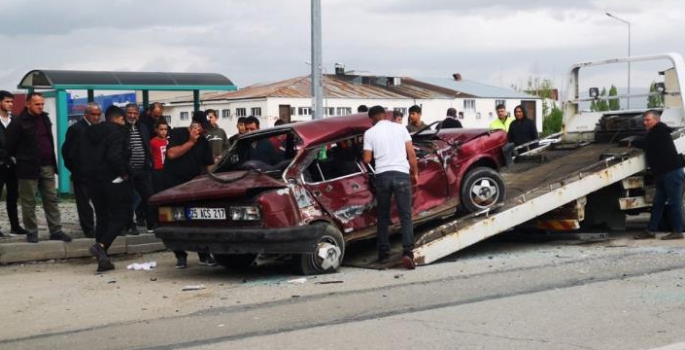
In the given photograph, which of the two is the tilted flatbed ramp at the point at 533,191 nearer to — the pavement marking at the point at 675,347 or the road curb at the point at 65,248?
the road curb at the point at 65,248

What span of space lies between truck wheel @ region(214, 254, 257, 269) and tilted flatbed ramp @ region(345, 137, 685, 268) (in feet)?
3.69

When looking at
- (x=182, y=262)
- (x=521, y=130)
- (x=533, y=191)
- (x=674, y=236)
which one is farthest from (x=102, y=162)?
(x=674, y=236)

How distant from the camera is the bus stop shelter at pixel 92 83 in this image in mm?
18453

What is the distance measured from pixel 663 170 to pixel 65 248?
763cm

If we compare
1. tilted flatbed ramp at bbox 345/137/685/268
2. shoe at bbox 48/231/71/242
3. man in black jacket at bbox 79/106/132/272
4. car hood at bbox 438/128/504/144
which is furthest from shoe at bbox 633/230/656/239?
shoe at bbox 48/231/71/242

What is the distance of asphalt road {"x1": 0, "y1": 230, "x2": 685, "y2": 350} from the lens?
6.89 metres

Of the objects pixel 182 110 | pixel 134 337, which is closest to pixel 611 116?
pixel 134 337

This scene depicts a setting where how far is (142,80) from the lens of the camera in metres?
19.1

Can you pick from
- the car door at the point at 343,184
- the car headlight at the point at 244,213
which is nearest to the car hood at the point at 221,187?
the car headlight at the point at 244,213

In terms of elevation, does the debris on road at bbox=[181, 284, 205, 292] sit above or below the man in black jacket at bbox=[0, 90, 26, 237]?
below

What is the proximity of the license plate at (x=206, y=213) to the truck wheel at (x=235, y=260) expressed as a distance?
2.99ft

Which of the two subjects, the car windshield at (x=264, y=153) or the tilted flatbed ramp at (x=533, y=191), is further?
the tilted flatbed ramp at (x=533, y=191)

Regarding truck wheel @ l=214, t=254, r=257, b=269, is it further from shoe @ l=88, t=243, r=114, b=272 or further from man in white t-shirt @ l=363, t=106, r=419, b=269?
man in white t-shirt @ l=363, t=106, r=419, b=269

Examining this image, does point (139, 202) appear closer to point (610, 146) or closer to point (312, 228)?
point (312, 228)
